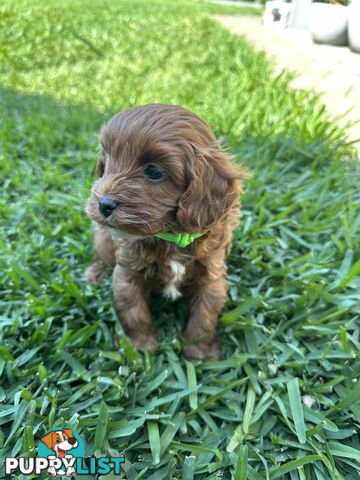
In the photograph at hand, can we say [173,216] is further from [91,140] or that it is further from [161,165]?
[91,140]

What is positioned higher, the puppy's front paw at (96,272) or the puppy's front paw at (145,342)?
the puppy's front paw at (96,272)

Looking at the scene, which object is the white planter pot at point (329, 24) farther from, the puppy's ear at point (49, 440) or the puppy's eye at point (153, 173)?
the puppy's ear at point (49, 440)

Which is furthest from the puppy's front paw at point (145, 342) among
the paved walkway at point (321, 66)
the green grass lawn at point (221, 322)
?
the paved walkway at point (321, 66)

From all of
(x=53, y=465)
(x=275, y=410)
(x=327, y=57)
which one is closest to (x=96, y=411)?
(x=53, y=465)

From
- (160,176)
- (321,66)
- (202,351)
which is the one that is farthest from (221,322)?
(321,66)

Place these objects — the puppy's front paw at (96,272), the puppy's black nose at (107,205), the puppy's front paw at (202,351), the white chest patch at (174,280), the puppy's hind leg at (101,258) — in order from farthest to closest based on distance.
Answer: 1. the puppy's front paw at (96,272)
2. the puppy's hind leg at (101,258)
3. the puppy's front paw at (202,351)
4. the white chest patch at (174,280)
5. the puppy's black nose at (107,205)

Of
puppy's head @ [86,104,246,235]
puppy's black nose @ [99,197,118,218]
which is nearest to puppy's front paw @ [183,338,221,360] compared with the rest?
puppy's head @ [86,104,246,235]

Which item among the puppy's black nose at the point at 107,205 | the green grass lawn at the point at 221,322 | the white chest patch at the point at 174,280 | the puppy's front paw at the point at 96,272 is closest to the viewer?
the puppy's black nose at the point at 107,205
